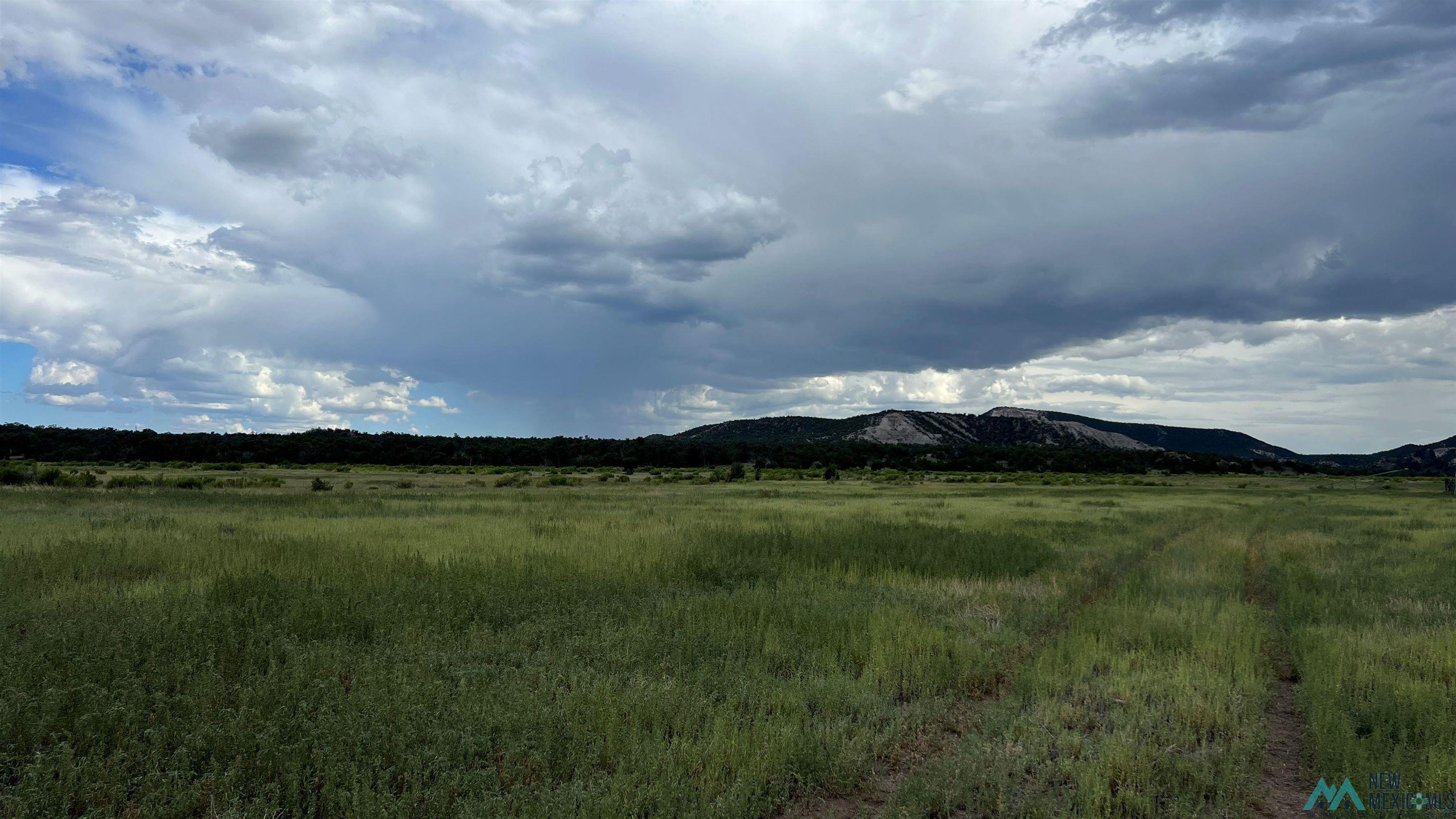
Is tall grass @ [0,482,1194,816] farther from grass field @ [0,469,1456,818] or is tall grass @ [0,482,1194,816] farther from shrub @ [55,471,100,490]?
shrub @ [55,471,100,490]

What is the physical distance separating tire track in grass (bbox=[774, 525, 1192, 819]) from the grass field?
0.03m

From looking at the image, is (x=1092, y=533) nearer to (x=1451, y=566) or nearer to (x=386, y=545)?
(x=1451, y=566)

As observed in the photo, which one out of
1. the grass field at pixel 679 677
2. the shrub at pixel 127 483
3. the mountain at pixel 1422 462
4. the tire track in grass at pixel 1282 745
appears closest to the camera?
the grass field at pixel 679 677

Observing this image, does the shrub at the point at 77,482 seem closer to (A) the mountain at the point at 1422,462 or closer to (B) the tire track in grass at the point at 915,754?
(B) the tire track in grass at the point at 915,754

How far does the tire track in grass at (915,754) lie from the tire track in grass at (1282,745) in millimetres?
2351

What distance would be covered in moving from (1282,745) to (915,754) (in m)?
3.60

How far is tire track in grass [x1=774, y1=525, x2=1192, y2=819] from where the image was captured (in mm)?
5375

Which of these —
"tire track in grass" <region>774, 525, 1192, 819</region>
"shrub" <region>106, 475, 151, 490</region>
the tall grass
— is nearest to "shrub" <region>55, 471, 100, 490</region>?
"shrub" <region>106, 475, 151, 490</region>

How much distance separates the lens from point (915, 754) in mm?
6320

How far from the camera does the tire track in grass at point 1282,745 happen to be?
18.0 ft

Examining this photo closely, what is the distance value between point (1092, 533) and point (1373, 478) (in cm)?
12562

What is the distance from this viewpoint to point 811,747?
237 inches

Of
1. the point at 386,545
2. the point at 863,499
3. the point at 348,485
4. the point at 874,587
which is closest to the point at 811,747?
the point at 874,587

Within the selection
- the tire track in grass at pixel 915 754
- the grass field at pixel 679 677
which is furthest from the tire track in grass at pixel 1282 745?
the tire track in grass at pixel 915 754
